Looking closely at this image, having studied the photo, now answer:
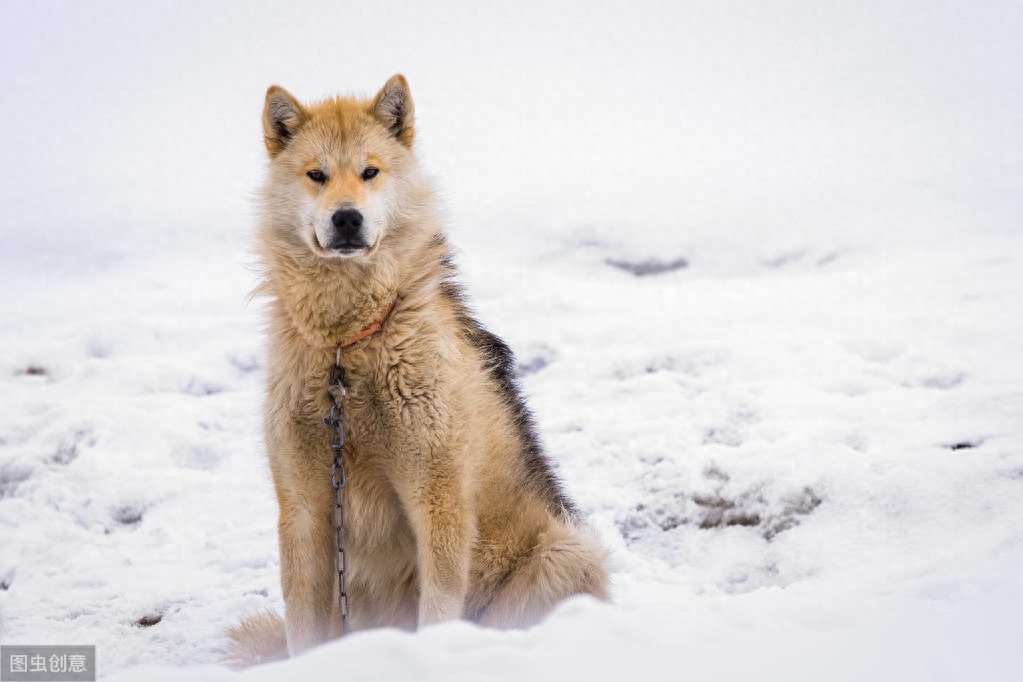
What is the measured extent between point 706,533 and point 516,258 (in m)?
6.72

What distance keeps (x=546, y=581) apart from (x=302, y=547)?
96cm

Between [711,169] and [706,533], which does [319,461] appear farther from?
[711,169]

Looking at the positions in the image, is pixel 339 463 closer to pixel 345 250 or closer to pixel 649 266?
pixel 345 250

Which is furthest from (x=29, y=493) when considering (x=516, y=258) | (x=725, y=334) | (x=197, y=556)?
(x=516, y=258)

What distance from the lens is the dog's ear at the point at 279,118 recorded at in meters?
3.56

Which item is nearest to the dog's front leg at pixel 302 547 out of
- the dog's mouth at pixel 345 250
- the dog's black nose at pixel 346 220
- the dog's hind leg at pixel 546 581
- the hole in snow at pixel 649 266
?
the dog's hind leg at pixel 546 581

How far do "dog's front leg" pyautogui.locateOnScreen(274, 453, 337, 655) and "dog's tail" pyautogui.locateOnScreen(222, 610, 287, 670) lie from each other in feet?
1.25

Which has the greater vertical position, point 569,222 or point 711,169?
point 711,169

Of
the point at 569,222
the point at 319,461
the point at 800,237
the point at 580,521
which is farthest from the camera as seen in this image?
the point at 569,222

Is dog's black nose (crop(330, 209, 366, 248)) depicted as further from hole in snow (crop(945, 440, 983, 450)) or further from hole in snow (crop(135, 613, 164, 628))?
hole in snow (crop(945, 440, 983, 450))

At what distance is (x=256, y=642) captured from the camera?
3572 millimetres

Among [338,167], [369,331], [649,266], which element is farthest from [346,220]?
[649,266]

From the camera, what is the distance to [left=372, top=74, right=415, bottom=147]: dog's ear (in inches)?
143

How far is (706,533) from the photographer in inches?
177
